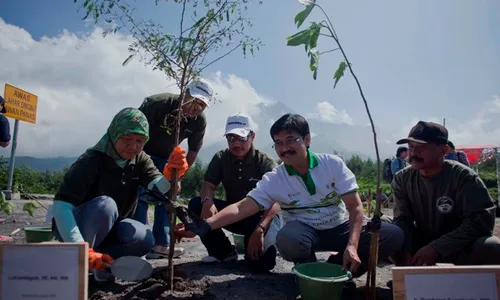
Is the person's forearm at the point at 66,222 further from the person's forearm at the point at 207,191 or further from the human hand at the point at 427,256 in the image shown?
the human hand at the point at 427,256

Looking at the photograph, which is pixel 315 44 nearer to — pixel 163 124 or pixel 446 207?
pixel 446 207

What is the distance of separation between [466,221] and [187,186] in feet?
80.3

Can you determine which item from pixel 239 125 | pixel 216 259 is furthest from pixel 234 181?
pixel 216 259

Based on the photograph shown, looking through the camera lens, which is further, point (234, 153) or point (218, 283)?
point (234, 153)

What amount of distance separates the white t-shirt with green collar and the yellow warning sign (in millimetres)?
6080

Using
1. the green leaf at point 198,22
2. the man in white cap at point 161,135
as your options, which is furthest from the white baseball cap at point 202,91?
the green leaf at point 198,22

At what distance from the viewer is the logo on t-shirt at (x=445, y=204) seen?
2.51 metres

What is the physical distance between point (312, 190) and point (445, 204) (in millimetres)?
919

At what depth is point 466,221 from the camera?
7.83 feet

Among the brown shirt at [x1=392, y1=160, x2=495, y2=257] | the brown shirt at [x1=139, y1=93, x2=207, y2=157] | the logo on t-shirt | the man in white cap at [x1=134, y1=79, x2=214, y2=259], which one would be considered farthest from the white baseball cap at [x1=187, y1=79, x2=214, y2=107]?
the logo on t-shirt

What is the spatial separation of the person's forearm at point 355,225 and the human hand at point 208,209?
3.82 ft

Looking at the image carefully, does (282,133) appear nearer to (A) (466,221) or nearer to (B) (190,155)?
(A) (466,221)

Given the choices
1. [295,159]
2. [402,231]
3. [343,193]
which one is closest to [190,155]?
[295,159]

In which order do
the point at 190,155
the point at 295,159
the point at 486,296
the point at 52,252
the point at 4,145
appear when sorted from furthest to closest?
the point at 4,145 → the point at 190,155 → the point at 295,159 → the point at 52,252 → the point at 486,296
